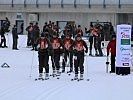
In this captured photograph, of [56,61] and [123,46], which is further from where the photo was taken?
[123,46]

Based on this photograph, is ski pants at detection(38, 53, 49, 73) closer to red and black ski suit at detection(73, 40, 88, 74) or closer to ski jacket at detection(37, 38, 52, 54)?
ski jacket at detection(37, 38, 52, 54)

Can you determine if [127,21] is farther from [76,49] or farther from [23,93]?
[23,93]

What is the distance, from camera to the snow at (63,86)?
13078 millimetres

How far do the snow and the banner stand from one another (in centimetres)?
61

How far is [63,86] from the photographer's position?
15320 mm

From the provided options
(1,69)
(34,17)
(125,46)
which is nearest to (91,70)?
(125,46)

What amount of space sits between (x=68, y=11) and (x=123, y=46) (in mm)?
37909

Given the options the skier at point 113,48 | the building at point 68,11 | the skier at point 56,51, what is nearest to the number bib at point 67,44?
the skier at point 56,51

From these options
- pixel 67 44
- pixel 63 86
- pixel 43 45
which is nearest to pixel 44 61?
pixel 43 45

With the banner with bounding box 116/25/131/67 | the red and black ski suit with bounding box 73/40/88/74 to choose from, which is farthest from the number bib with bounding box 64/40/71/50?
the red and black ski suit with bounding box 73/40/88/74

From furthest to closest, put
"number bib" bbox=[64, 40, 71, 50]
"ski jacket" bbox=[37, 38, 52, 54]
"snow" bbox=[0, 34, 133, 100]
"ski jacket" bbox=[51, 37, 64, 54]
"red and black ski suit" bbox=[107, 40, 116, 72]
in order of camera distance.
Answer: "red and black ski suit" bbox=[107, 40, 116, 72] → "number bib" bbox=[64, 40, 71, 50] → "ski jacket" bbox=[51, 37, 64, 54] → "ski jacket" bbox=[37, 38, 52, 54] → "snow" bbox=[0, 34, 133, 100]

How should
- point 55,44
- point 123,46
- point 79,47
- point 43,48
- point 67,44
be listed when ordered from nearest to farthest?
point 43,48 < point 79,47 < point 55,44 < point 67,44 < point 123,46

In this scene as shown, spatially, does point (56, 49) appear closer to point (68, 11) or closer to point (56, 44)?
point (56, 44)

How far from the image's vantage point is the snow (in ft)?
42.9
